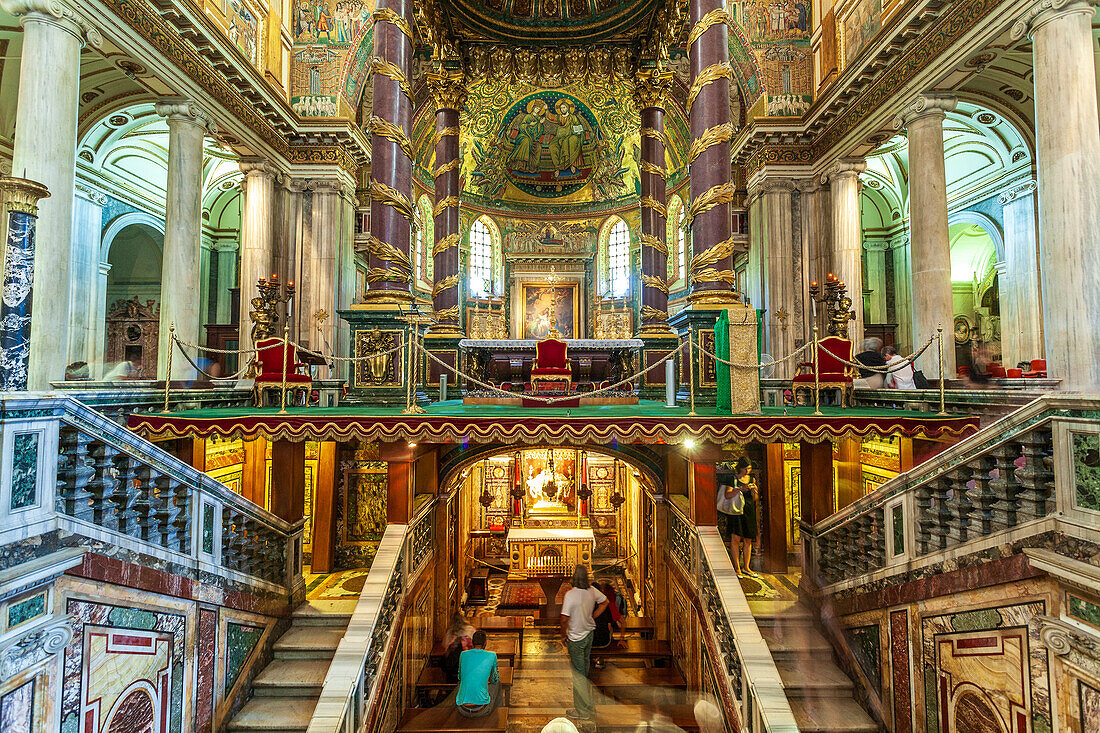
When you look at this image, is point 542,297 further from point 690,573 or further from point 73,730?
point 73,730

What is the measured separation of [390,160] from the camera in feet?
25.5

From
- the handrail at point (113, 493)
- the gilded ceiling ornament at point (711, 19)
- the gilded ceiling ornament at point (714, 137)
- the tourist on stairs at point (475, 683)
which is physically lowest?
the tourist on stairs at point (475, 683)

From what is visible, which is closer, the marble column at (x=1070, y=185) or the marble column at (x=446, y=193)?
the marble column at (x=1070, y=185)

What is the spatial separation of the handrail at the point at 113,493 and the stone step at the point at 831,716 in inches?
210

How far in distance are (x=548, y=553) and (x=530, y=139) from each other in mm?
14309

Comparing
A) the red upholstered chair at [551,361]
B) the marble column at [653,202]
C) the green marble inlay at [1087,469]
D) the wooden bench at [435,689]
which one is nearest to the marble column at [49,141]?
the wooden bench at [435,689]

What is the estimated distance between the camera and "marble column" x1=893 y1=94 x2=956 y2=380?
8.36 metres

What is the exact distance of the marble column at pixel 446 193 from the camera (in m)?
12.7

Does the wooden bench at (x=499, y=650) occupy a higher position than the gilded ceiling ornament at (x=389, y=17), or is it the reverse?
the gilded ceiling ornament at (x=389, y=17)

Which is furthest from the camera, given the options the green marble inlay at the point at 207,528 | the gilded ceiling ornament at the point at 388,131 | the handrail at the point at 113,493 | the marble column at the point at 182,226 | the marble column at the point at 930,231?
the marble column at the point at 182,226

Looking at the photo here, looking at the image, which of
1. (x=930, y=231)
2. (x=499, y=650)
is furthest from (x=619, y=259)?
(x=499, y=650)

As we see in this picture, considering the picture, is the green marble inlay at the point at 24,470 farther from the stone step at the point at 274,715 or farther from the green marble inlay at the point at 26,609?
the stone step at the point at 274,715

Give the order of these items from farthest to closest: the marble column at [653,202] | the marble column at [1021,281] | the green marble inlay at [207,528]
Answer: the marble column at [1021,281]
the marble column at [653,202]
the green marble inlay at [207,528]

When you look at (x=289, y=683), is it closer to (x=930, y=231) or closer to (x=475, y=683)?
(x=475, y=683)
